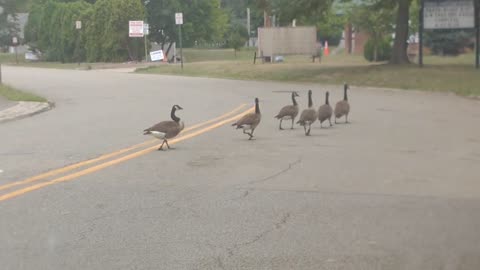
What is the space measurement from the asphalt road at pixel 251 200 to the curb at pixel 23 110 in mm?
1906

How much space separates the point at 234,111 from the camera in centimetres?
1711

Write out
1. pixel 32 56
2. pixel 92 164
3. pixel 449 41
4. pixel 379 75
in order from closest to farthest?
pixel 92 164 < pixel 379 75 < pixel 449 41 < pixel 32 56

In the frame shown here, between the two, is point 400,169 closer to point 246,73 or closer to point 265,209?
point 265,209

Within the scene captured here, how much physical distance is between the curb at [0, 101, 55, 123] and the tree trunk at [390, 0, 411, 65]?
16564 mm

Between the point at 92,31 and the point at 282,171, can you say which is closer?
the point at 282,171

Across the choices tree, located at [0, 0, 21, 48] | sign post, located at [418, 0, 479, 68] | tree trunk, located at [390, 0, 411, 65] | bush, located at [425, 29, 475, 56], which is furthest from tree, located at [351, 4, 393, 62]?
tree, located at [0, 0, 21, 48]

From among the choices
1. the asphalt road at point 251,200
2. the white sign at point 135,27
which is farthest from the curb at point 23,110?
the white sign at point 135,27

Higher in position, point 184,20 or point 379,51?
point 184,20

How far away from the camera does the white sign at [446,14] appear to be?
28953mm

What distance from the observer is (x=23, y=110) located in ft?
59.1

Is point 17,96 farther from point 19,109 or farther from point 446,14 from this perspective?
point 446,14

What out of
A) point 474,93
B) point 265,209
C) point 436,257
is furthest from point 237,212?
point 474,93

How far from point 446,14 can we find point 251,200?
78.9 ft

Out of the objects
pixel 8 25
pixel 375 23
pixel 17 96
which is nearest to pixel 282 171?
pixel 17 96
